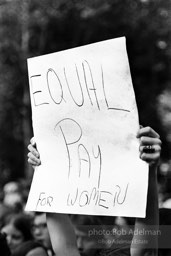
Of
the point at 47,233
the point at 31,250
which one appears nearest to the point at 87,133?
the point at 31,250

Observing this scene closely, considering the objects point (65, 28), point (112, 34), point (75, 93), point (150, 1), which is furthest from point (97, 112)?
point (65, 28)

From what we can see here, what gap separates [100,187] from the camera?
6.12ft

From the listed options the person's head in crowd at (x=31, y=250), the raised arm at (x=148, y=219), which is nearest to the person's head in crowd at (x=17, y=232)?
the person's head in crowd at (x=31, y=250)

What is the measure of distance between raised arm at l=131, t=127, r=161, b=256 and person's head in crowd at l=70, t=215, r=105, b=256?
5.00 ft

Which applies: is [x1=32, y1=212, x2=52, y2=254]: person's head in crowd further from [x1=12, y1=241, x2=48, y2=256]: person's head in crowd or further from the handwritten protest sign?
the handwritten protest sign

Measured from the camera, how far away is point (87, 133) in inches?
76.4

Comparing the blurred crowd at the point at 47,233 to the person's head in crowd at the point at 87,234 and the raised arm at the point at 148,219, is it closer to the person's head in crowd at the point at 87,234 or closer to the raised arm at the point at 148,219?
the person's head in crowd at the point at 87,234

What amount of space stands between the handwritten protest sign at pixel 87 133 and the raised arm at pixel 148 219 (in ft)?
0.12

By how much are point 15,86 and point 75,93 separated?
8.28m

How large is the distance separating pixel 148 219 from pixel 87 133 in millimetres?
337

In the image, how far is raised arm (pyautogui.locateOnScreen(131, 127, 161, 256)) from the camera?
1.71 metres

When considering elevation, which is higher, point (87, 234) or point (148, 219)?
point (148, 219)

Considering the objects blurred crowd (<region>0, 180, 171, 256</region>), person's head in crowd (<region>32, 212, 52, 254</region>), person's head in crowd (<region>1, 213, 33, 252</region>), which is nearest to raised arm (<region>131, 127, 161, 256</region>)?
blurred crowd (<region>0, 180, 171, 256</region>)

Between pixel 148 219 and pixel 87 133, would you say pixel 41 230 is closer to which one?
pixel 87 133
